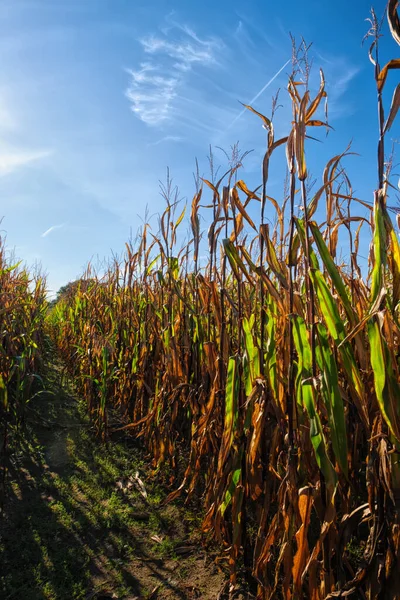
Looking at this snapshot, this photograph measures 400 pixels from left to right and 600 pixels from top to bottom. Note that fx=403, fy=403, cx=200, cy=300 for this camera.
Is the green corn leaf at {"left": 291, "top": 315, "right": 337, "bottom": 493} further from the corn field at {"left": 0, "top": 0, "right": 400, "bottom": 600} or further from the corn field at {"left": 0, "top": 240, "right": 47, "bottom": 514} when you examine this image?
the corn field at {"left": 0, "top": 240, "right": 47, "bottom": 514}

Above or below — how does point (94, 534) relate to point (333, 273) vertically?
below

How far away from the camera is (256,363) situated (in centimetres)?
158

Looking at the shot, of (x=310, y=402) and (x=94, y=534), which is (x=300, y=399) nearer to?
(x=310, y=402)

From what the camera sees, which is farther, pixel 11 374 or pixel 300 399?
pixel 11 374

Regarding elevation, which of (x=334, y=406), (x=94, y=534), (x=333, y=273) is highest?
(x=333, y=273)

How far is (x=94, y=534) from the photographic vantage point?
222 cm

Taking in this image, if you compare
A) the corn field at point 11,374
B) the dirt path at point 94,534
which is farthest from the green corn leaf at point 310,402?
the corn field at point 11,374

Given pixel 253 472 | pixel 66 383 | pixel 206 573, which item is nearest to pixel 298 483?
pixel 253 472

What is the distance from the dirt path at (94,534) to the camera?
182cm

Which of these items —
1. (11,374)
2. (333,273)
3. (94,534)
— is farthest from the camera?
(11,374)

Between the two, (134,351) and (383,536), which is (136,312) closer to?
(134,351)

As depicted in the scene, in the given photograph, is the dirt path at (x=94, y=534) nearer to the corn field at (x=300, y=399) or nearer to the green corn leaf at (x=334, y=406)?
the corn field at (x=300, y=399)

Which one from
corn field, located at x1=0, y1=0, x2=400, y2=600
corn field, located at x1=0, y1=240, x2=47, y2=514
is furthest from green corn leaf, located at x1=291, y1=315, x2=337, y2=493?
corn field, located at x1=0, y1=240, x2=47, y2=514

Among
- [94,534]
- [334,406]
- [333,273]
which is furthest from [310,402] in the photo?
[94,534]
